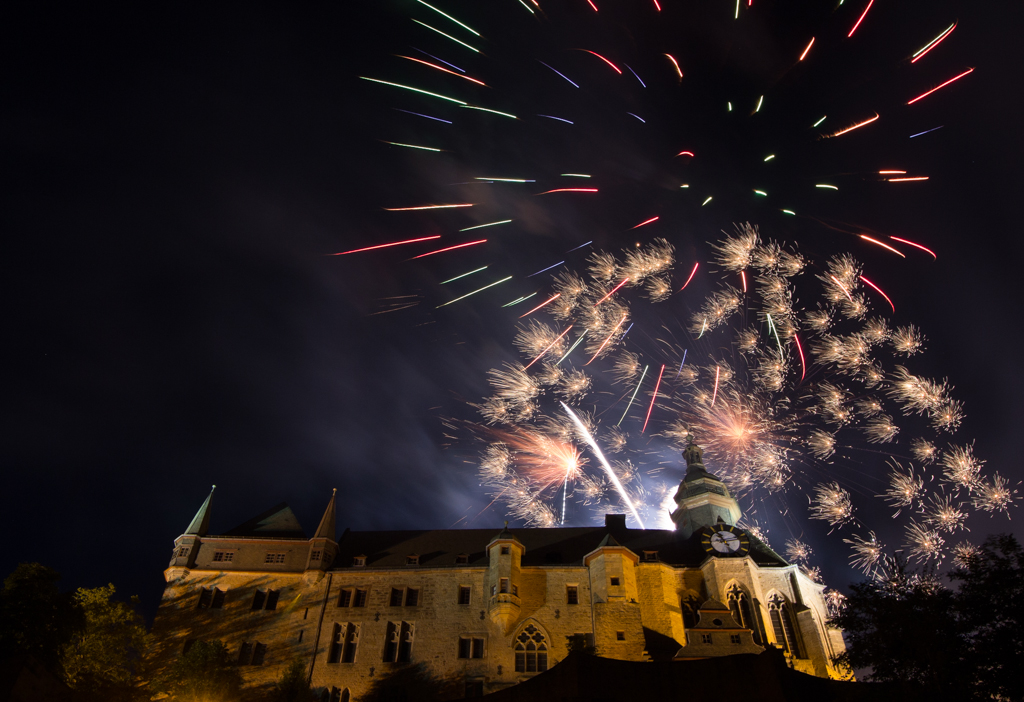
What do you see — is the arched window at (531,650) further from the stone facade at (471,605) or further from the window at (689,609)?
the window at (689,609)

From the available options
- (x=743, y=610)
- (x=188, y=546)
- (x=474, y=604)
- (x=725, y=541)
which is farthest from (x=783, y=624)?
(x=188, y=546)

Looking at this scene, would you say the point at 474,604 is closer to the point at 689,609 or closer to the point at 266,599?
the point at 266,599

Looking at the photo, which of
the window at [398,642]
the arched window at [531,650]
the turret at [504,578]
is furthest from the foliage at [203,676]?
the arched window at [531,650]

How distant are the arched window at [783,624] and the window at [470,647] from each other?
19.7 metres

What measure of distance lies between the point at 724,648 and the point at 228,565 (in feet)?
115

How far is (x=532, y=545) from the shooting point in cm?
5266

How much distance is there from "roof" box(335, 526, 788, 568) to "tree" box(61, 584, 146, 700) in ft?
45.6

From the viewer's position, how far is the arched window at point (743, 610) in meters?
44.1

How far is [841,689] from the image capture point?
3216 cm

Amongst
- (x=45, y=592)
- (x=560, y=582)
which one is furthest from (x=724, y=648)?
(x=45, y=592)

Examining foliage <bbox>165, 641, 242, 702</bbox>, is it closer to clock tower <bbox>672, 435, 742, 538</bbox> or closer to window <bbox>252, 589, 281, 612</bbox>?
window <bbox>252, 589, 281, 612</bbox>

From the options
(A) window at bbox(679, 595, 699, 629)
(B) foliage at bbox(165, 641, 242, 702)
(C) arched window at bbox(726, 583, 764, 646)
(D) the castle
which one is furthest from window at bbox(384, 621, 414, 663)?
(C) arched window at bbox(726, 583, 764, 646)

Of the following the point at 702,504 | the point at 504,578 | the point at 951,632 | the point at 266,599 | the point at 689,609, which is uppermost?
the point at 702,504

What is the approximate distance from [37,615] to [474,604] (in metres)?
25.8
